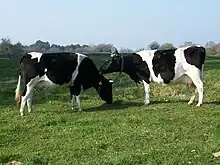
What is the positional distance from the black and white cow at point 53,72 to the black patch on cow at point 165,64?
7.39 feet

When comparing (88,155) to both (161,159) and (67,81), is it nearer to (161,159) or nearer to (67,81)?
(161,159)

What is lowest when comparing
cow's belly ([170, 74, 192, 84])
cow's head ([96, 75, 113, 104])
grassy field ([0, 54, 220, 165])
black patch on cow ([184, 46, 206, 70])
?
grassy field ([0, 54, 220, 165])

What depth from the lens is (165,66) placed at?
17.6 meters

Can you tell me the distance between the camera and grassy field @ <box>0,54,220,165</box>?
9.55 metres

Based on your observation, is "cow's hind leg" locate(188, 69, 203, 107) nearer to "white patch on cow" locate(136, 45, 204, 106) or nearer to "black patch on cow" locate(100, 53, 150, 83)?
"white patch on cow" locate(136, 45, 204, 106)

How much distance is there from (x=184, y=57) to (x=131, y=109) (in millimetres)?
2742

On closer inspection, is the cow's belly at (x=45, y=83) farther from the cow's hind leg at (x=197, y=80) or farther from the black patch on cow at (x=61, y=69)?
the cow's hind leg at (x=197, y=80)

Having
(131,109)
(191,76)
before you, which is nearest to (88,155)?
(131,109)

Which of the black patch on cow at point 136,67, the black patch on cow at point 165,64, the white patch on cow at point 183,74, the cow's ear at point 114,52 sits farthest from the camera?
the cow's ear at point 114,52

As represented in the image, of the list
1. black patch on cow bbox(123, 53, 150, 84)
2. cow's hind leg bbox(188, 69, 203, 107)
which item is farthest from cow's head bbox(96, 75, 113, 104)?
cow's hind leg bbox(188, 69, 203, 107)

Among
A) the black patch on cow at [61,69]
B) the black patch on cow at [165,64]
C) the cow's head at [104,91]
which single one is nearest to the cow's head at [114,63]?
the cow's head at [104,91]

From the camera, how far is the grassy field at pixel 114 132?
955cm

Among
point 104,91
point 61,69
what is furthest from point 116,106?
point 61,69

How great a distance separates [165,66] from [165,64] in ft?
0.23
